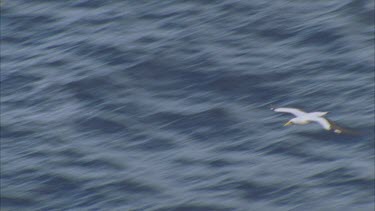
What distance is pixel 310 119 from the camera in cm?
2906

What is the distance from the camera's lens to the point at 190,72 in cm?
3250

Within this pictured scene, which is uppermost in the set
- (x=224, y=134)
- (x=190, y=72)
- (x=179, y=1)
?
(x=179, y=1)

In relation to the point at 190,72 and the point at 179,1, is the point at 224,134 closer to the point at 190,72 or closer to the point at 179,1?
the point at 190,72

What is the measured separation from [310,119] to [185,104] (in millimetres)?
3681

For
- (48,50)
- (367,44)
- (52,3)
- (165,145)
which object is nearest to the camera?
(165,145)

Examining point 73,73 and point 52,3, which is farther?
point 52,3

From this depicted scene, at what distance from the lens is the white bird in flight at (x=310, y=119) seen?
2876 centimetres

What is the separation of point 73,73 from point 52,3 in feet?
15.4

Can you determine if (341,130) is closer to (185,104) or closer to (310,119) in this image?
(310,119)

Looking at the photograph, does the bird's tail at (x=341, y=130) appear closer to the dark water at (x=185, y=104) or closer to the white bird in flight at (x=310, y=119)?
the white bird in flight at (x=310, y=119)

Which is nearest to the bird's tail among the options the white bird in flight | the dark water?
the white bird in flight

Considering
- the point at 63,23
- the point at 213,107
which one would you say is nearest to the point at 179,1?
the point at 63,23

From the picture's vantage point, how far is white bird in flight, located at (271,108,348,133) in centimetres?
2876

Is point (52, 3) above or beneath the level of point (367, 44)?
above
